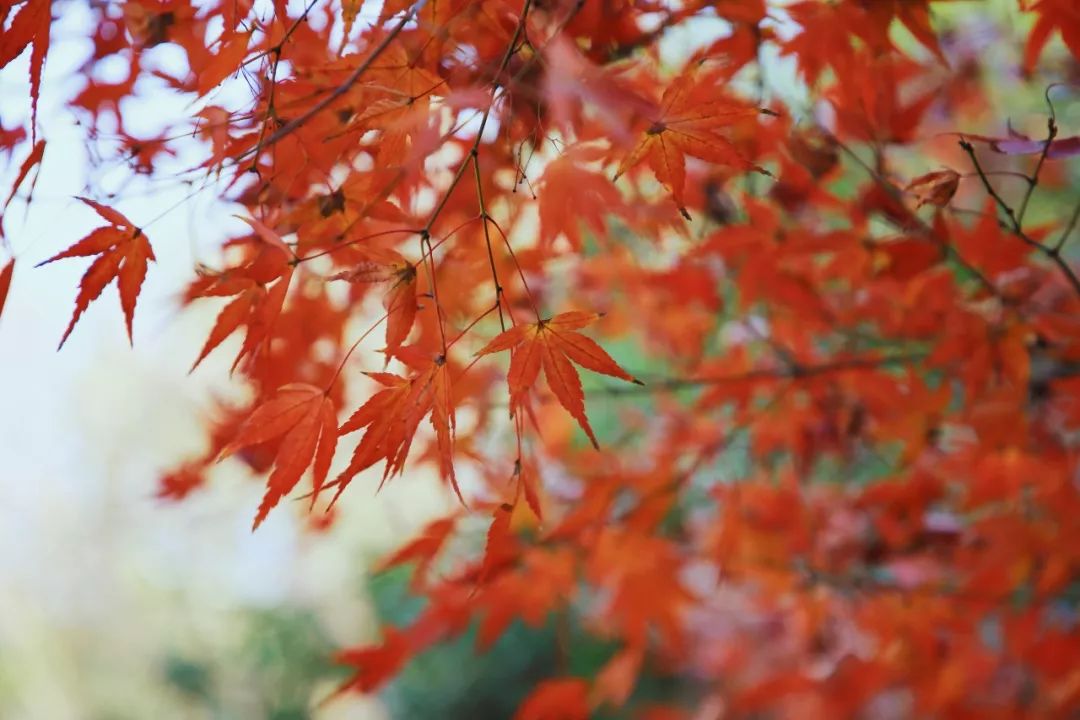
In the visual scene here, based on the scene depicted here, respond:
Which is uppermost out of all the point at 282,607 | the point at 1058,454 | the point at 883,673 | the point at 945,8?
the point at 945,8

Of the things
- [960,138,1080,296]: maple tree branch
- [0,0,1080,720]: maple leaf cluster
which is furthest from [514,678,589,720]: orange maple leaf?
[960,138,1080,296]: maple tree branch

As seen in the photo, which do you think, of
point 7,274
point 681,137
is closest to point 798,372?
point 681,137

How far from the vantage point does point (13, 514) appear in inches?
175

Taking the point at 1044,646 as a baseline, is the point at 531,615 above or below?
above

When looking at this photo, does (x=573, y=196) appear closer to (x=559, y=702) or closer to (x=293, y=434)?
(x=293, y=434)

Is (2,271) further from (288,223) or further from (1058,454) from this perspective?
(1058,454)

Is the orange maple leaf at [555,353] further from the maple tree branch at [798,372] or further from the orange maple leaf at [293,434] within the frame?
the maple tree branch at [798,372]

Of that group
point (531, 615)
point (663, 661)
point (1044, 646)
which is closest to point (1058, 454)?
point (1044, 646)

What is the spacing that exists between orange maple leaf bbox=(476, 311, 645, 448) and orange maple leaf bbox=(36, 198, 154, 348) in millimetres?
311

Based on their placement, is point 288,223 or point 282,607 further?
point 282,607

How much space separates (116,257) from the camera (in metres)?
0.72

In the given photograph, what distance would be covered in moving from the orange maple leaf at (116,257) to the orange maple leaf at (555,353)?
0.31 m

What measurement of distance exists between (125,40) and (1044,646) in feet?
6.05

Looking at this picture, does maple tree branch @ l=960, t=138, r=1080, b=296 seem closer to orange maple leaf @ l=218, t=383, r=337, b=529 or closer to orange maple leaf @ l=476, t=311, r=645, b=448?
orange maple leaf @ l=476, t=311, r=645, b=448
